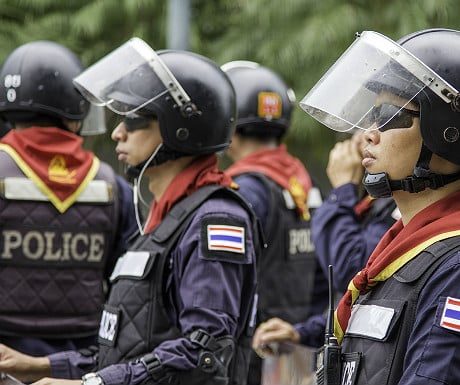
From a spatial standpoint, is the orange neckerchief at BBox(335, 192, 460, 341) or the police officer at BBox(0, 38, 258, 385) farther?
the police officer at BBox(0, 38, 258, 385)

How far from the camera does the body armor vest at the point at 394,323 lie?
307 cm

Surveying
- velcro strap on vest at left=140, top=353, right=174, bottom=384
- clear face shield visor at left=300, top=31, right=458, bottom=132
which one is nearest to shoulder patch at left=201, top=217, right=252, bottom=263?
velcro strap on vest at left=140, top=353, right=174, bottom=384

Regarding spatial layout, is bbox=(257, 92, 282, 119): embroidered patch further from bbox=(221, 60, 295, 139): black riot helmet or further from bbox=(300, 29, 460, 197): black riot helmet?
bbox=(300, 29, 460, 197): black riot helmet

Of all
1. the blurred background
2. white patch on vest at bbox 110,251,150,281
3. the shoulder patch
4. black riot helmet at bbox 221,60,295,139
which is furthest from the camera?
the blurred background

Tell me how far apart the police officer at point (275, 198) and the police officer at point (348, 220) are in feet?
2.21

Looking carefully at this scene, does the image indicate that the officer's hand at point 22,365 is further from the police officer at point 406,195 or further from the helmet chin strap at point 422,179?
Answer: the helmet chin strap at point 422,179

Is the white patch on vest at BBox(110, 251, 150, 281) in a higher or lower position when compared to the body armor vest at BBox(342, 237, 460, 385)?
lower

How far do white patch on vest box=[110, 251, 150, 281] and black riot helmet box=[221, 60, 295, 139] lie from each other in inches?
96.9

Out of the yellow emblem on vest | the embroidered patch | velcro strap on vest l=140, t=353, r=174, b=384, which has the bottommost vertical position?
velcro strap on vest l=140, t=353, r=174, b=384

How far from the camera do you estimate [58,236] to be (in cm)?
520

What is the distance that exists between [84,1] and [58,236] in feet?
24.6

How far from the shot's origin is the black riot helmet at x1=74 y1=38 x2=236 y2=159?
462 cm

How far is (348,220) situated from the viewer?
18.1ft

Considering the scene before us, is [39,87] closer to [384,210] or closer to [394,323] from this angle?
[384,210]
